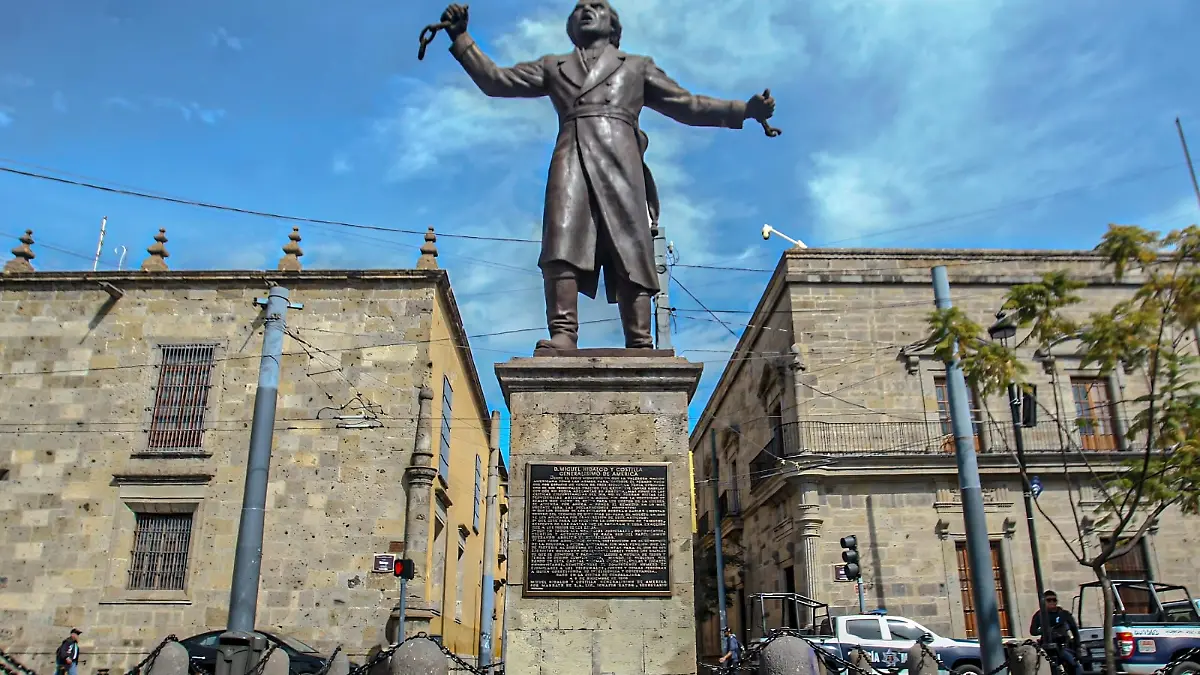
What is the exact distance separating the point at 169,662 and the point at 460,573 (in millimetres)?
16405

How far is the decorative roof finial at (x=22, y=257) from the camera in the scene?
18.8m

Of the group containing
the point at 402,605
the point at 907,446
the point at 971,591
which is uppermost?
the point at 907,446

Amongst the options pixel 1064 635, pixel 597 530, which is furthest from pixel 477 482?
pixel 597 530

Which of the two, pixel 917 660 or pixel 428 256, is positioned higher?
pixel 428 256

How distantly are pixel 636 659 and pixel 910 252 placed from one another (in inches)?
734

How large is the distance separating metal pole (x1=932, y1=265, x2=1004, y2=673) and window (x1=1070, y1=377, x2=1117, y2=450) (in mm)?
9321

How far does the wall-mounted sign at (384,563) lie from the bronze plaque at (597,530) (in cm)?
982

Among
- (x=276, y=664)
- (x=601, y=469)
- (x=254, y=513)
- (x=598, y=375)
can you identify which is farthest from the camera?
(x=254, y=513)

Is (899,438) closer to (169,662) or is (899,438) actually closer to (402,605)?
(402,605)

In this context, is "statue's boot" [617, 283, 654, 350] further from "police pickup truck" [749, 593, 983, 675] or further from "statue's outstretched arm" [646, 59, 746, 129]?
"police pickup truck" [749, 593, 983, 675]

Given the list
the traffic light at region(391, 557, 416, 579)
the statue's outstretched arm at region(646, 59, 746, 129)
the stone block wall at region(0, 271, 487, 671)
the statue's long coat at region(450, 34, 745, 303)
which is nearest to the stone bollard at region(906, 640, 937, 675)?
the statue's long coat at region(450, 34, 745, 303)

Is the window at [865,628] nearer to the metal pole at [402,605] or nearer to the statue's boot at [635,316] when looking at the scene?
the metal pole at [402,605]

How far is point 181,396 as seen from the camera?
17562 millimetres

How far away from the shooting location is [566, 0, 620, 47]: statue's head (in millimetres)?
7211
